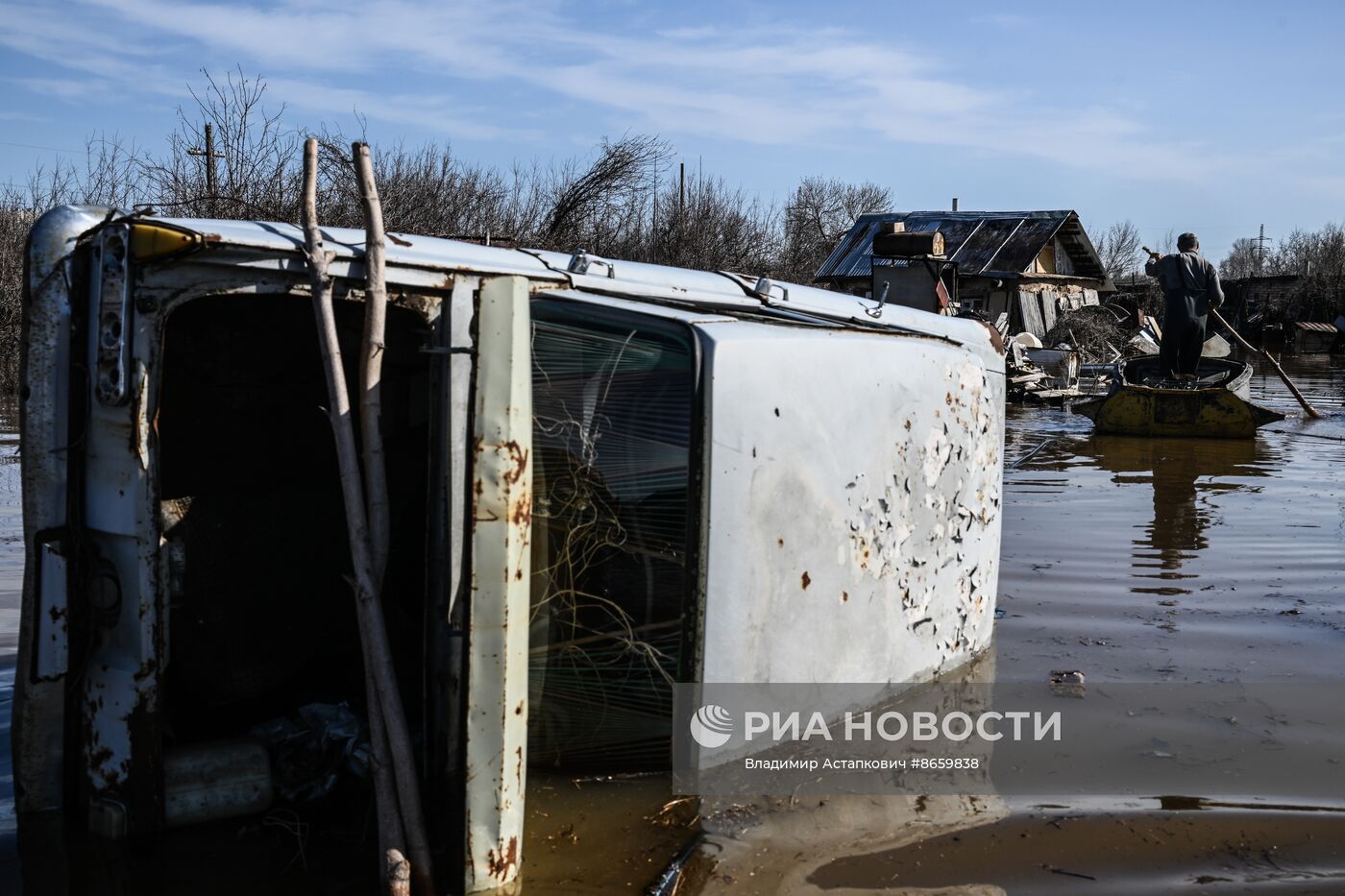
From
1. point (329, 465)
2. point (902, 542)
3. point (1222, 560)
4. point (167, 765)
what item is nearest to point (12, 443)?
point (329, 465)

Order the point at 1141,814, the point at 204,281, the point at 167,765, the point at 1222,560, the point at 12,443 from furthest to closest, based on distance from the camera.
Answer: the point at 12,443
the point at 1222,560
the point at 1141,814
the point at 167,765
the point at 204,281

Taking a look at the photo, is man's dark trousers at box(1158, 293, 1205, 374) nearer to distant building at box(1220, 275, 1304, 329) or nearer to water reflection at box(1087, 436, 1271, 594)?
water reflection at box(1087, 436, 1271, 594)

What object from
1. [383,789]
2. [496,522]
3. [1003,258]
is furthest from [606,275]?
[1003,258]

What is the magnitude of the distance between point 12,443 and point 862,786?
968 cm

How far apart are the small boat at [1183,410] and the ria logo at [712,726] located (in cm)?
1260

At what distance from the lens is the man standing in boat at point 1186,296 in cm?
1441

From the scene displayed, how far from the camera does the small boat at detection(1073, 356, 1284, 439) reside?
14227 millimetres

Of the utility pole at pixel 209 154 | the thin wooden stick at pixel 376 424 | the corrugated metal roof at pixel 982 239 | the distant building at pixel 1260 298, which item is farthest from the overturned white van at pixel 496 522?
the distant building at pixel 1260 298

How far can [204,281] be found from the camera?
3064 mm

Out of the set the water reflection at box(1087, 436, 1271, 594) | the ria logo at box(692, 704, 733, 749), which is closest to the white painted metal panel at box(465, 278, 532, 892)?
the ria logo at box(692, 704, 733, 749)

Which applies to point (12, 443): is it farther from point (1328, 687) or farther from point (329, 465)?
point (1328, 687)

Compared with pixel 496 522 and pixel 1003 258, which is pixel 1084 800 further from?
pixel 1003 258

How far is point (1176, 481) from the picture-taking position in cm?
1111

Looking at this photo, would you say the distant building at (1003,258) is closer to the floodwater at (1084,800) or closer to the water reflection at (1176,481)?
the water reflection at (1176,481)
